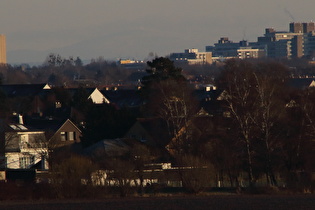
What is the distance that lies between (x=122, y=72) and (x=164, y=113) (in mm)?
118111

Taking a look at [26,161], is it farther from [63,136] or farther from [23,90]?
[23,90]

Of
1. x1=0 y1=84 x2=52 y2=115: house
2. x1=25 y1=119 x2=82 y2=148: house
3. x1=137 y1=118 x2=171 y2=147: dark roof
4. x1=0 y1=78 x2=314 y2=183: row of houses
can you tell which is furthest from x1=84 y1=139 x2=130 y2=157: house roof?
x1=0 y1=84 x2=52 y2=115: house

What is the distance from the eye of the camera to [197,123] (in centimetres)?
4022

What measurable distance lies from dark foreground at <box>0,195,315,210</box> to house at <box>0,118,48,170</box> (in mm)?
9529

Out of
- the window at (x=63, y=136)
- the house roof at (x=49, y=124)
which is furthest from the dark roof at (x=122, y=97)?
the window at (x=63, y=136)

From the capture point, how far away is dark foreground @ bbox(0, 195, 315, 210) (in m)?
25.6

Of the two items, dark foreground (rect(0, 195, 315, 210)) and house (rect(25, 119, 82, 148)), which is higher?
house (rect(25, 119, 82, 148))

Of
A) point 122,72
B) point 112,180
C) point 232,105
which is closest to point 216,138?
point 232,105

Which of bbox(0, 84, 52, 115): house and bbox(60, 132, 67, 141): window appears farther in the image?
bbox(0, 84, 52, 115): house

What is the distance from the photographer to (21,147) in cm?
4066

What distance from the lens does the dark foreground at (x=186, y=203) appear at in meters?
25.6

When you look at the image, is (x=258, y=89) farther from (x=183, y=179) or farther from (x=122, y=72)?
(x=122, y=72)

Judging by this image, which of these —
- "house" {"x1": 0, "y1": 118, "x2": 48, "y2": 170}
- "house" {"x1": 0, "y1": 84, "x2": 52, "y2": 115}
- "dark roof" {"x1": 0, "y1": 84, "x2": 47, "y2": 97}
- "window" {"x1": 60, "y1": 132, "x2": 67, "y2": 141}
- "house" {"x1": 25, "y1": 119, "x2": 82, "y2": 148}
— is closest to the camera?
"house" {"x1": 0, "y1": 118, "x2": 48, "y2": 170}

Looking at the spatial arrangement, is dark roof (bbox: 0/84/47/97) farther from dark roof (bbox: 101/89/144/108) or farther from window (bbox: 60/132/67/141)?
window (bbox: 60/132/67/141)
